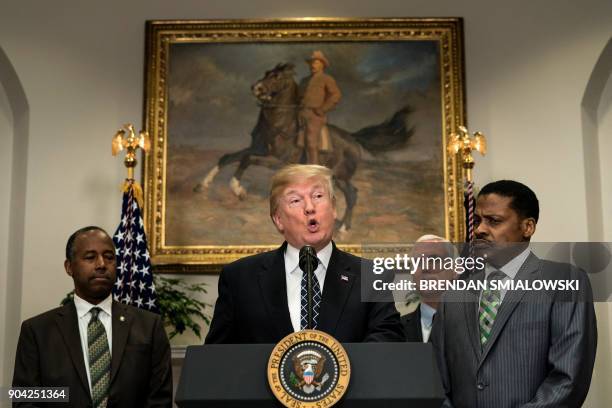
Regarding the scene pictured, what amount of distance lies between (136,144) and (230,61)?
4.57ft

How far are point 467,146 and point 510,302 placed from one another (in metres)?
3.44

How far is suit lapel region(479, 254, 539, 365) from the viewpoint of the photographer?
3.75 m

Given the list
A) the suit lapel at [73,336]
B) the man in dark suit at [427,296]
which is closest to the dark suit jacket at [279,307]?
the man in dark suit at [427,296]

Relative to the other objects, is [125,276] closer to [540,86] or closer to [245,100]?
[245,100]

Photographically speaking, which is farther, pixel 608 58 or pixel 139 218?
pixel 608 58

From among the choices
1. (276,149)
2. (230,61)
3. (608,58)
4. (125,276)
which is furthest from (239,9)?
(608,58)

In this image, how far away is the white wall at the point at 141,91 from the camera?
762cm

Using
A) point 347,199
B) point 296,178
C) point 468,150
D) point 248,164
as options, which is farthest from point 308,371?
point 248,164

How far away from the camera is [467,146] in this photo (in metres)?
7.08

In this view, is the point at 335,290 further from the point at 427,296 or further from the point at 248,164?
the point at 248,164

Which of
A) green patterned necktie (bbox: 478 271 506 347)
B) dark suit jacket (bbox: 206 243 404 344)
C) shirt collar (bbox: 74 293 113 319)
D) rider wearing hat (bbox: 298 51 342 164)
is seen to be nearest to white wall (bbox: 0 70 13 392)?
rider wearing hat (bbox: 298 51 342 164)

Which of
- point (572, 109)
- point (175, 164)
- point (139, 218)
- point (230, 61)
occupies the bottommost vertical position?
point (139, 218)

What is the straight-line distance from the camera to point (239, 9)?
800cm

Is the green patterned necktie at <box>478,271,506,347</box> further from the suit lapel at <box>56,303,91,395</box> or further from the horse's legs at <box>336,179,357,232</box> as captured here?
the horse's legs at <box>336,179,357,232</box>
